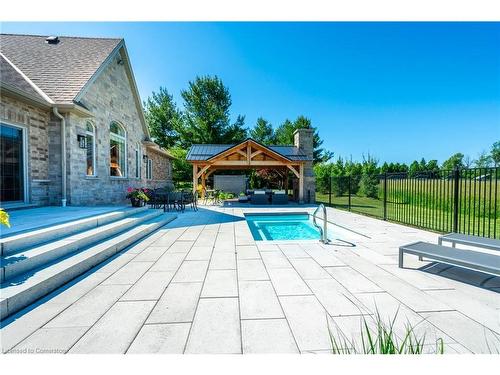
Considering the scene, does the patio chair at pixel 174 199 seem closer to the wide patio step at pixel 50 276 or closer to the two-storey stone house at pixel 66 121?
the two-storey stone house at pixel 66 121

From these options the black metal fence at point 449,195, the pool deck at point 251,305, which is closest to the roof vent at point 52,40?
the pool deck at point 251,305

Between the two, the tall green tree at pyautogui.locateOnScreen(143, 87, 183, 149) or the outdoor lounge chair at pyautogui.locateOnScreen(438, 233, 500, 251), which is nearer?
the outdoor lounge chair at pyautogui.locateOnScreen(438, 233, 500, 251)

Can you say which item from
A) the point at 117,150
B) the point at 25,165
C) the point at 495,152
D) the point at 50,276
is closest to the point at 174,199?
the point at 117,150

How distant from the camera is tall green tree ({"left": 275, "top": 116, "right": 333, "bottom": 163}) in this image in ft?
112

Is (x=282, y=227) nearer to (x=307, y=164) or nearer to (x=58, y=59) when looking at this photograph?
(x=307, y=164)

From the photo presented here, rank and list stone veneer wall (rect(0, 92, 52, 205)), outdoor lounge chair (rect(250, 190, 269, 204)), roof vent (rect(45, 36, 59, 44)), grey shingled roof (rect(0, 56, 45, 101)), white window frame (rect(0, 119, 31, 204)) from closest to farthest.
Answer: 1. stone veneer wall (rect(0, 92, 52, 205))
2. white window frame (rect(0, 119, 31, 204))
3. grey shingled roof (rect(0, 56, 45, 101))
4. roof vent (rect(45, 36, 59, 44))
5. outdoor lounge chair (rect(250, 190, 269, 204))

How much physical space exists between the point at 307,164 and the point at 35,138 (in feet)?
45.7

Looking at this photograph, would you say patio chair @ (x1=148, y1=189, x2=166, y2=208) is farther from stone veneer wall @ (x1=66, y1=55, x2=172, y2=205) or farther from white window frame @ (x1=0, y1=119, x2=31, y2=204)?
white window frame @ (x1=0, y1=119, x2=31, y2=204)

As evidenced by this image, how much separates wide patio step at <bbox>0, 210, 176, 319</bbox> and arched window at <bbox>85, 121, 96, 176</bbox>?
6032 millimetres

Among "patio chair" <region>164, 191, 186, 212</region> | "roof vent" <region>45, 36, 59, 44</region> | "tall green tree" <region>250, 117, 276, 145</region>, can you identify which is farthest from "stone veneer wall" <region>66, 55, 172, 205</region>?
"tall green tree" <region>250, 117, 276, 145</region>

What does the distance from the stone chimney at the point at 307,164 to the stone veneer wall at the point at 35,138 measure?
12.8 meters

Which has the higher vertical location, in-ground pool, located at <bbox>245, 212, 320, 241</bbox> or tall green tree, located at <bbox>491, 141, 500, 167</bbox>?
tall green tree, located at <bbox>491, 141, 500, 167</bbox>

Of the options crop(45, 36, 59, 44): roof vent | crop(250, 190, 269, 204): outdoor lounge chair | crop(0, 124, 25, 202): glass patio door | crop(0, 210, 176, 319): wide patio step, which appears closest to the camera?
crop(0, 210, 176, 319): wide patio step

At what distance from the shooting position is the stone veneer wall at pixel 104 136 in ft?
27.2
